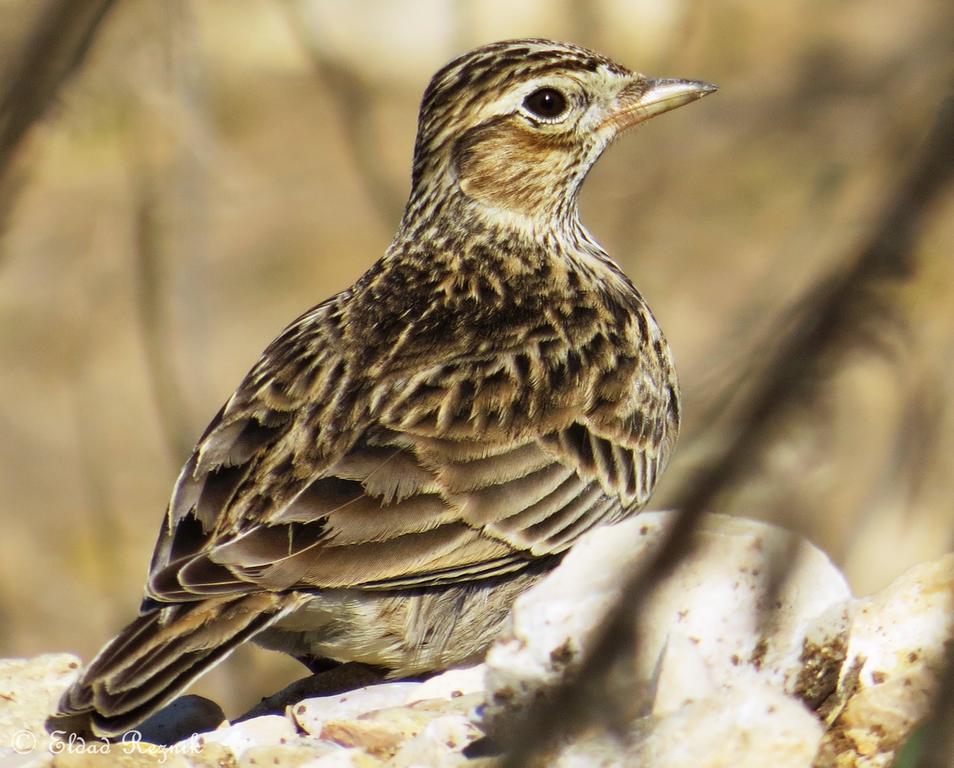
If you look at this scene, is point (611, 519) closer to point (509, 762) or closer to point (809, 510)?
point (809, 510)

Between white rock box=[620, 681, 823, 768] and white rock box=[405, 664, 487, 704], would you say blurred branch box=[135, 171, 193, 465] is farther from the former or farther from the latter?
white rock box=[620, 681, 823, 768]

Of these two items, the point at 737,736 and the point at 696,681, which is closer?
the point at 737,736

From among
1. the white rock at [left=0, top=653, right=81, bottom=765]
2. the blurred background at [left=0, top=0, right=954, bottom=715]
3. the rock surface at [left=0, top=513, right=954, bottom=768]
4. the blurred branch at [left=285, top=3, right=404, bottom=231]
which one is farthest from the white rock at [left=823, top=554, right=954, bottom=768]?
the blurred branch at [left=285, top=3, right=404, bottom=231]

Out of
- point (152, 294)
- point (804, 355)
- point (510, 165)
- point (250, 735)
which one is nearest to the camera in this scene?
point (804, 355)

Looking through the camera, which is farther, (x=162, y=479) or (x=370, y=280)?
(x=162, y=479)

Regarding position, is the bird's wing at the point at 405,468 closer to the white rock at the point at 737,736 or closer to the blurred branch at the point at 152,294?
the white rock at the point at 737,736

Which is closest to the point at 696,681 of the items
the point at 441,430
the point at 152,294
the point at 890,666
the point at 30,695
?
the point at 890,666

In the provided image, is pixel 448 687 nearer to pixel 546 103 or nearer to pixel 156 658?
pixel 156 658

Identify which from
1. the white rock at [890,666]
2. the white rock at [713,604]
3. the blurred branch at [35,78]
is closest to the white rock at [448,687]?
the white rock at [713,604]

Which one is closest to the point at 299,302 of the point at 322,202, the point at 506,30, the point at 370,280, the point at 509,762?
the point at 322,202
